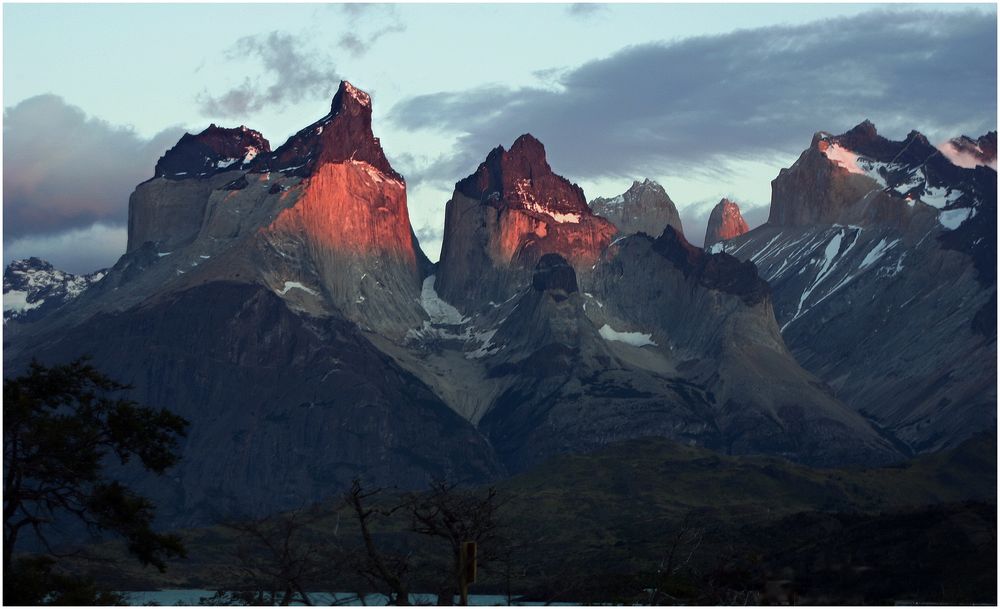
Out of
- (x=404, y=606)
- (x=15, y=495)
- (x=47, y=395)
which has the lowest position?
(x=404, y=606)

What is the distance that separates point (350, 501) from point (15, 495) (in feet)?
66.6

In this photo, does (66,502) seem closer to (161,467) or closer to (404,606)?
(161,467)

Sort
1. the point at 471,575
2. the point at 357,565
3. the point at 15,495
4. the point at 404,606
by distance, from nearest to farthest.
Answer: the point at 471,575, the point at 15,495, the point at 404,606, the point at 357,565

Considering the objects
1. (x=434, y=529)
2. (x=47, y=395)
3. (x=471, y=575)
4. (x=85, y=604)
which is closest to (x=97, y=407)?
(x=47, y=395)

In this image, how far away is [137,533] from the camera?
352 ft

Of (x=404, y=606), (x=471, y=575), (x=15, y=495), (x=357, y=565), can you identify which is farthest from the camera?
(x=357, y=565)

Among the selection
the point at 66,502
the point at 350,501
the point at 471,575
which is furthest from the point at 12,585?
the point at 471,575

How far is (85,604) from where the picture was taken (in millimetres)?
110312

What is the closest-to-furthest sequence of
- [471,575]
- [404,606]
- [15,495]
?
[471,575] < [15,495] < [404,606]

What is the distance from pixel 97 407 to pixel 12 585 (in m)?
11.8

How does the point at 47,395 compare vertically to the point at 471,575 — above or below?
above

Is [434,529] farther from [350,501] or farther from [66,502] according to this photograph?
[66,502]

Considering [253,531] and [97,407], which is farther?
[253,531]

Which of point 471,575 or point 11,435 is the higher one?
point 11,435
